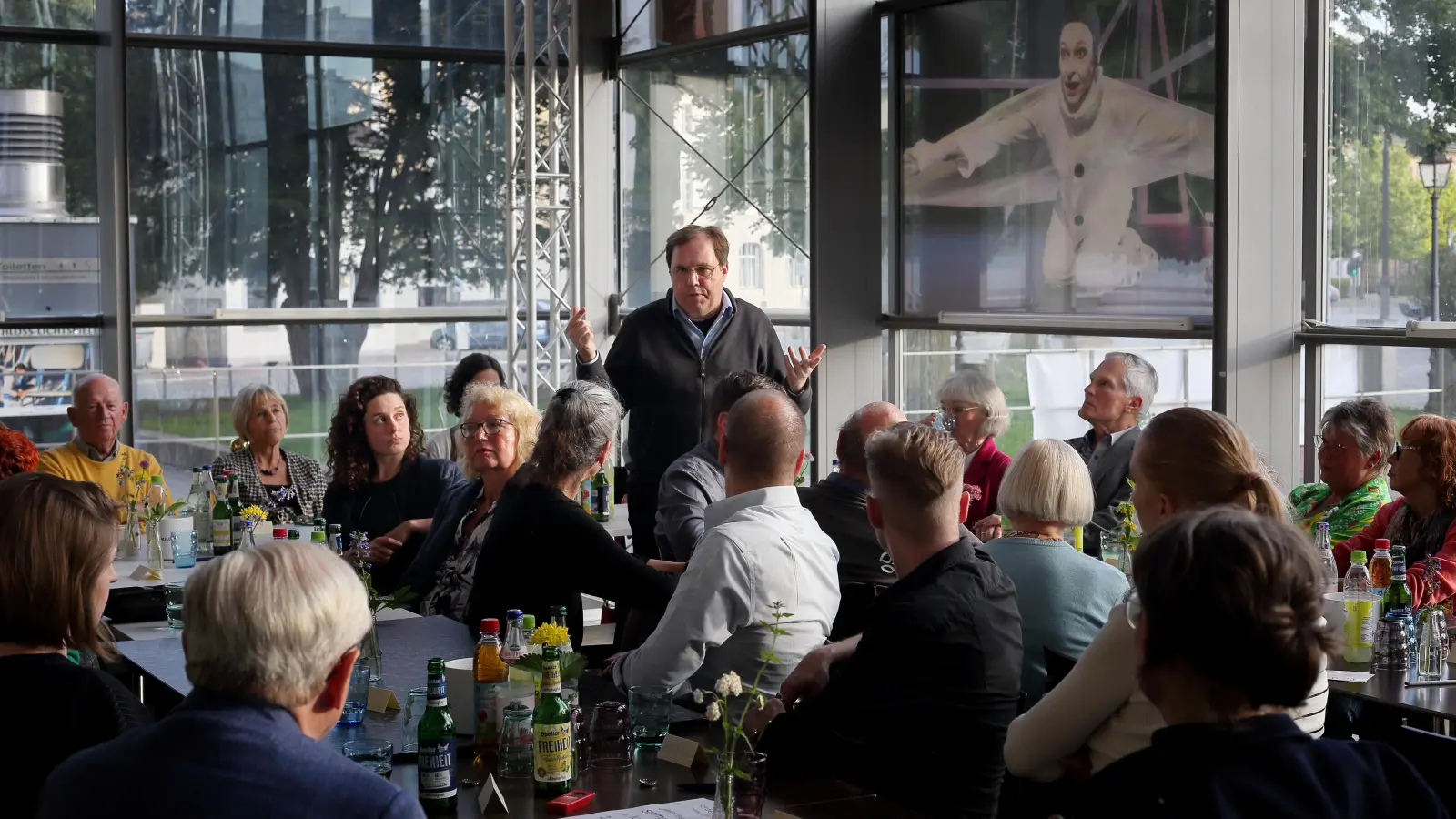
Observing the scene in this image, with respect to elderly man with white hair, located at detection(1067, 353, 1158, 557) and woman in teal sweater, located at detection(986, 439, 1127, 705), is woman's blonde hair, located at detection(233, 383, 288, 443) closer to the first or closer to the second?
elderly man with white hair, located at detection(1067, 353, 1158, 557)

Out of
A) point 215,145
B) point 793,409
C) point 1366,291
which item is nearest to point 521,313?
point 215,145

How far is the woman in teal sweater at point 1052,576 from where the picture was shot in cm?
339

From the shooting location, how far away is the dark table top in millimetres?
3264

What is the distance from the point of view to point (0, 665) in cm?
241

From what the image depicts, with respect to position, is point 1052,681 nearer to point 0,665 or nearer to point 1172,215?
point 0,665

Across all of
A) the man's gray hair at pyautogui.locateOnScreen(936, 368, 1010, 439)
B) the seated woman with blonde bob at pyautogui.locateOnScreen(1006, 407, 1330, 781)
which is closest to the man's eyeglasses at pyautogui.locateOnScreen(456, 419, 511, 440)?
the seated woman with blonde bob at pyautogui.locateOnScreen(1006, 407, 1330, 781)

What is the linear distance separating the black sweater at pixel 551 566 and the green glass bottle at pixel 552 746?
3.66ft

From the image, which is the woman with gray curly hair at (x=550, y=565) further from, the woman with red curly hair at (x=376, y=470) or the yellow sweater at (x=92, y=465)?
the yellow sweater at (x=92, y=465)

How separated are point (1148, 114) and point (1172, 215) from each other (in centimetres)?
47

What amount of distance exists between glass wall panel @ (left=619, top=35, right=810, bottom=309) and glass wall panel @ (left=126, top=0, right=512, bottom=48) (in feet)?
3.10

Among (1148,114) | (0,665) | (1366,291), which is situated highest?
(1148,114)

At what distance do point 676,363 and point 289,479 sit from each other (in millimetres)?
1688

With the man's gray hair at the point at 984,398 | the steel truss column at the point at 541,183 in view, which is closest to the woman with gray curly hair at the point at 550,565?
the man's gray hair at the point at 984,398

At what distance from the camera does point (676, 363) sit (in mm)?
6027
